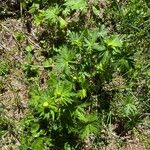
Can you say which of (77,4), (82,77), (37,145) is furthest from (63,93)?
(77,4)

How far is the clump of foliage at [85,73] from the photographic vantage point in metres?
3.68

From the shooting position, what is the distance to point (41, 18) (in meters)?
4.23

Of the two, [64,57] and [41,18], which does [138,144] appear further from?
[41,18]

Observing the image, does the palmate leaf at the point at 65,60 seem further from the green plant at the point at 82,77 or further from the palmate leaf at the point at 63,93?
the palmate leaf at the point at 63,93

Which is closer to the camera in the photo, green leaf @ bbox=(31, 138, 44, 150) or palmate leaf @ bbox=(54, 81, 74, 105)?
palmate leaf @ bbox=(54, 81, 74, 105)

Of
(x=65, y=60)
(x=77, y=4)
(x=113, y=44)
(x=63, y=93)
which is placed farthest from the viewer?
(x=77, y=4)

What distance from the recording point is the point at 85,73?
3873mm

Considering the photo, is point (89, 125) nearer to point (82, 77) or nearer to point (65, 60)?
point (82, 77)

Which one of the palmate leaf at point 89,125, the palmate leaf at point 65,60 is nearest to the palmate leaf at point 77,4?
the palmate leaf at point 65,60

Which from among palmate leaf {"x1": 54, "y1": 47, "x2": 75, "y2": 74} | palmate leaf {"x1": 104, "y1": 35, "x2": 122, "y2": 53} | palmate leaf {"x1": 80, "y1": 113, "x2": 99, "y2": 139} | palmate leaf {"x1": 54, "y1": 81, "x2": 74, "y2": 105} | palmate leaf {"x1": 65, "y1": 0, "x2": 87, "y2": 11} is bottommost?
palmate leaf {"x1": 80, "y1": 113, "x2": 99, "y2": 139}

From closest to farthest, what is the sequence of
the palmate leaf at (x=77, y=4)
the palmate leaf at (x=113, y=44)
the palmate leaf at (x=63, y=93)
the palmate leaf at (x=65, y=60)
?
the palmate leaf at (x=63, y=93) → the palmate leaf at (x=113, y=44) → the palmate leaf at (x=65, y=60) → the palmate leaf at (x=77, y=4)

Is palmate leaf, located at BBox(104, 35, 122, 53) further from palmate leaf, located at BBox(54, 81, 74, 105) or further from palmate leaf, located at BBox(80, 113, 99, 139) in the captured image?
palmate leaf, located at BBox(80, 113, 99, 139)

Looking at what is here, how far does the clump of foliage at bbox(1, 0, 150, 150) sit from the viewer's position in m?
3.68

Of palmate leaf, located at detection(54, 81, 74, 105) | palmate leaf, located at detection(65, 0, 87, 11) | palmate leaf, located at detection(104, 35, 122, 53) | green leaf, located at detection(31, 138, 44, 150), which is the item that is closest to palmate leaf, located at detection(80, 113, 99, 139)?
palmate leaf, located at detection(54, 81, 74, 105)
